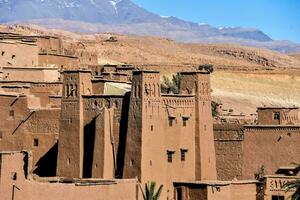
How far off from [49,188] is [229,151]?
10680mm

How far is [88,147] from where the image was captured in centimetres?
3934

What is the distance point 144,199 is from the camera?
1454 inches

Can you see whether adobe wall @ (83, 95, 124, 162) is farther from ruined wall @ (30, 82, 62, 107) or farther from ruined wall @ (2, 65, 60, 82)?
ruined wall @ (2, 65, 60, 82)

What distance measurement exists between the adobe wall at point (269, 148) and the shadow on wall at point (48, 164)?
7542mm

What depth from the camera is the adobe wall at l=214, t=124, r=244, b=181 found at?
4200 centimetres

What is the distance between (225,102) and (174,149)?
26.3 metres

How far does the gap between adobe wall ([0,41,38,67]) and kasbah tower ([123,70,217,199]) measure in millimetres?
12687

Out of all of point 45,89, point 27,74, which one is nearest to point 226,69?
point 27,74

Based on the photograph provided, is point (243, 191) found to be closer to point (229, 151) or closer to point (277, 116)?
point (229, 151)

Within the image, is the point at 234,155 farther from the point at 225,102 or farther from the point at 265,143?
the point at 225,102

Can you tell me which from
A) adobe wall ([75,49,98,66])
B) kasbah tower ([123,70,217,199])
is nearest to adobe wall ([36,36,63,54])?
adobe wall ([75,49,98,66])

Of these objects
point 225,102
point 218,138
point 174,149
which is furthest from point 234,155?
point 225,102

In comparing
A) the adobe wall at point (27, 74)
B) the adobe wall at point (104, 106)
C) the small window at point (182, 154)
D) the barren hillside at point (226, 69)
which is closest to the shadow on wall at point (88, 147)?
the adobe wall at point (104, 106)

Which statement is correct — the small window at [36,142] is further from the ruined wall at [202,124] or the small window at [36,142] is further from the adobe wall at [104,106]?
the ruined wall at [202,124]
